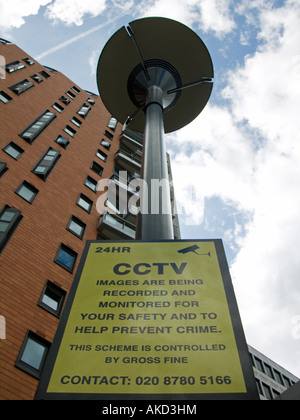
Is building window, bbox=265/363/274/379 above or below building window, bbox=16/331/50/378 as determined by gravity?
above

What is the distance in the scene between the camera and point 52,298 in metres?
13.3

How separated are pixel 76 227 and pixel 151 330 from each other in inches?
630

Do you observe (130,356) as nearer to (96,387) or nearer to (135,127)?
(96,387)

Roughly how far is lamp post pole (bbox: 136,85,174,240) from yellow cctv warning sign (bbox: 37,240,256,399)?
0.29 meters

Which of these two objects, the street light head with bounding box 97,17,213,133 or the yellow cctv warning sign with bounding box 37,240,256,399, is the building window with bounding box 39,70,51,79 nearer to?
the street light head with bounding box 97,17,213,133

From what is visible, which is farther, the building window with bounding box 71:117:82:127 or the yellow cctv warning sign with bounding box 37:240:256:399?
the building window with bounding box 71:117:82:127

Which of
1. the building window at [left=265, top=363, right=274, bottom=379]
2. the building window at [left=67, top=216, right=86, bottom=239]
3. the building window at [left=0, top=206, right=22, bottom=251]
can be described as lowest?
the building window at [left=0, top=206, right=22, bottom=251]

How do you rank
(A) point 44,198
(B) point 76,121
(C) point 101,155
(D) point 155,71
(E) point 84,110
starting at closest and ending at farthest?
1. (D) point 155,71
2. (A) point 44,198
3. (C) point 101,155
4. (B) point 76,121
5. (E) point 84,110

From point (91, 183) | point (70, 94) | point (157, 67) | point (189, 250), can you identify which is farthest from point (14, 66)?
point (189, 250)

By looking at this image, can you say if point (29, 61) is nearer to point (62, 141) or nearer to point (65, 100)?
point (65, 100)

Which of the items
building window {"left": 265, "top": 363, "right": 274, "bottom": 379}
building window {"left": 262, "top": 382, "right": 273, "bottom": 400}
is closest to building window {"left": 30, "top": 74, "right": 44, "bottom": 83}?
building window {"left": 262, "top": 382, "right": 273, "bottom": 400}

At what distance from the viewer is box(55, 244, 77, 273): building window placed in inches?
582

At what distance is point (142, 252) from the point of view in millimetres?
3000
